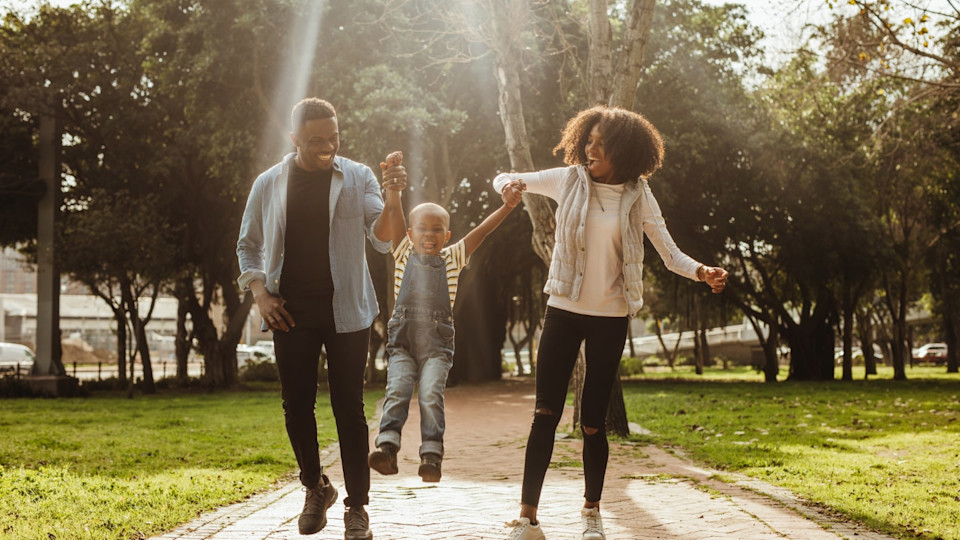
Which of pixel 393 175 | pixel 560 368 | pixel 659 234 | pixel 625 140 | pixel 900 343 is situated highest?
pixel 625 140

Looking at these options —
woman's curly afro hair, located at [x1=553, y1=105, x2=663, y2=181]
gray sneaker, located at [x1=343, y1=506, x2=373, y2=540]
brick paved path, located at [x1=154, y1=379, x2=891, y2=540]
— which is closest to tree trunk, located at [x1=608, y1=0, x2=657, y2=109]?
brick paved path, located at [x1=154, y1=379, x2=891, y2=540]

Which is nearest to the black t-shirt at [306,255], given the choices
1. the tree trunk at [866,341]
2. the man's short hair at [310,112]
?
the man's short hair at [310,112]

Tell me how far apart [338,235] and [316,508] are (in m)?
1.38

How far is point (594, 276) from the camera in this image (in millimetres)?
4969

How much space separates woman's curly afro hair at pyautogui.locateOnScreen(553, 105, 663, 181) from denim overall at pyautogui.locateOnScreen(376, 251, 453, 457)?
41.8 inches

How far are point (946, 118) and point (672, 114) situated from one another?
7034 millimetres

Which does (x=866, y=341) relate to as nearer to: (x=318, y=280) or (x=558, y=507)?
(x=558, y=507)

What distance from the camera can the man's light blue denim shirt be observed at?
4738 millimetres

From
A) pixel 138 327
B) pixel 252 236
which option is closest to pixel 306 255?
pixel 252 236

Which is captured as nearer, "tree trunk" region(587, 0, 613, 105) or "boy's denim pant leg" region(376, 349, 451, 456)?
"boy's denim pant leg" region(376, 349, 451, 456)

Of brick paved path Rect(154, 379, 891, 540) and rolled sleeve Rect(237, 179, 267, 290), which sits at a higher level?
rolled sleeve Rect(237, 179, 267, 290)

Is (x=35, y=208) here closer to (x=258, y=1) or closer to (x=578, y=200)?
(x=258, y=1)

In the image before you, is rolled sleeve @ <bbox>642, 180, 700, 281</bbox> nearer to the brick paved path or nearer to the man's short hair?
the brick paved path

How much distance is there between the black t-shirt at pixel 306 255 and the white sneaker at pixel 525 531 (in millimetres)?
1467
